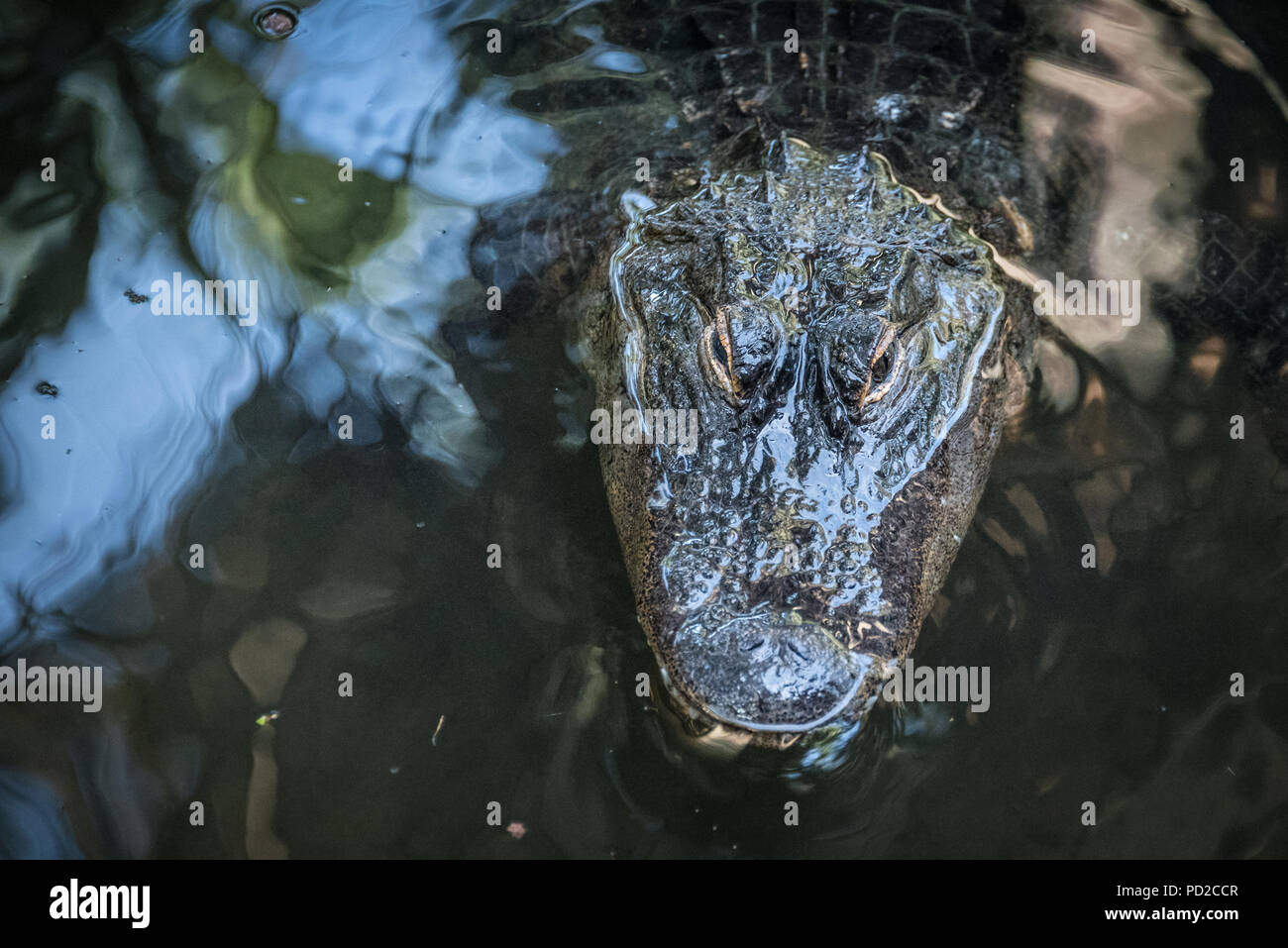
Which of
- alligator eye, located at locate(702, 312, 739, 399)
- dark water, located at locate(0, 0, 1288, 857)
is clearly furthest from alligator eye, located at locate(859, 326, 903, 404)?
dark water, located at locate(0, 0, 1288, 857)

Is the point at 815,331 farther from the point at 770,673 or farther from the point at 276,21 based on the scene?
the point at 276,21

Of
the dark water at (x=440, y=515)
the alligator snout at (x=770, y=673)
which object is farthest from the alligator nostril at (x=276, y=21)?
the alligator snout at (x=770, y=673)

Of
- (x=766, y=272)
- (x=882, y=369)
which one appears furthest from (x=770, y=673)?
(x=766, y=272)

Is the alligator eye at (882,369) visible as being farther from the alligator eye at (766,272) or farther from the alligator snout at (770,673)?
the alligator snout at (770,673)

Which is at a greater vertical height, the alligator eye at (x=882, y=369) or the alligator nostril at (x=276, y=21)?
the alligator nostril at (x=276, y=21)

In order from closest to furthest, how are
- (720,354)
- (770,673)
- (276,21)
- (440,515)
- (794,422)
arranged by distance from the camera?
1. (770,673)
2. (794,422)
3. (720,354)
4. (440,515)
5. (276,21)

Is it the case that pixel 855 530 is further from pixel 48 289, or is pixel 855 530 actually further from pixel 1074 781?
pixel 48 289
